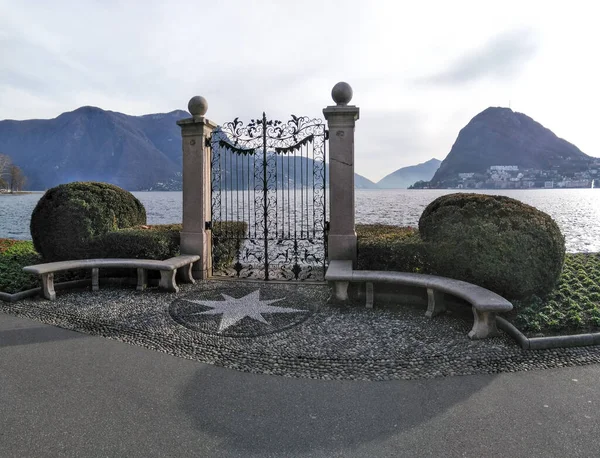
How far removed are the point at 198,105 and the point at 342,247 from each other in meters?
4.53

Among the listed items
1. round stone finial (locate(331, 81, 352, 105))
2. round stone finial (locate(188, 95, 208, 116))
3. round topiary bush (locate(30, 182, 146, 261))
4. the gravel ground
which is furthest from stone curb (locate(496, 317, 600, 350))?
round topiary bush (locate(30, 182, 146, 261))

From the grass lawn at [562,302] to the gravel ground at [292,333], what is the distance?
46 cm

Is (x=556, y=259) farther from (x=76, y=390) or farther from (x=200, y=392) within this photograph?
(x=76, y=390)

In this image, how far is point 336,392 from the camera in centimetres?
393

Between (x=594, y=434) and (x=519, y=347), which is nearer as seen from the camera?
(x=594, y=434)

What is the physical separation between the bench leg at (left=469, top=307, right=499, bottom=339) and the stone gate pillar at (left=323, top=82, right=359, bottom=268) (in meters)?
3.10

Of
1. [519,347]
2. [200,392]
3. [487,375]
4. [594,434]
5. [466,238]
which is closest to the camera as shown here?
[594,434]

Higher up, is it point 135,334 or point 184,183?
point 184,183

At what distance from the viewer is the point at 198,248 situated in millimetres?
9008

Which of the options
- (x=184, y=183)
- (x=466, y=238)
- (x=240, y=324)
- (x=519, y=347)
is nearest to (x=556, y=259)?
(x=466, y=238)

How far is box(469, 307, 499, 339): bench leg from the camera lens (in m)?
5.39

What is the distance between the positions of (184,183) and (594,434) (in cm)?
827

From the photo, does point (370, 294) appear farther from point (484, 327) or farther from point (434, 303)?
point (484, 327)

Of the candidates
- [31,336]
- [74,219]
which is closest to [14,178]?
[74,219]
